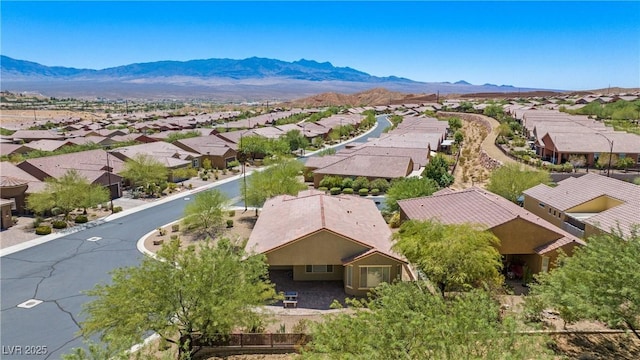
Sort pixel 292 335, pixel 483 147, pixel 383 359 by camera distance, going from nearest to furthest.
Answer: pixel 383 359
pixel 292 335
pixel 483 147

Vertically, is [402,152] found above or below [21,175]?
above

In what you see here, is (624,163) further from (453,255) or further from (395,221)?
(453,255)

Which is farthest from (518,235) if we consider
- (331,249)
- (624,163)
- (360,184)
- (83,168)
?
(83,168)

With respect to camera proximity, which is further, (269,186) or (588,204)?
(269,186)

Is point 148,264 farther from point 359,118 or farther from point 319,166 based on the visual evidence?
point 359,118

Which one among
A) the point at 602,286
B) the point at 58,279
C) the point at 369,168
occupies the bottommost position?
the point at 58,279

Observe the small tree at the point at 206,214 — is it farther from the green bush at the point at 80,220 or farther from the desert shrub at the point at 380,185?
the desert shrub at the point at 380,185

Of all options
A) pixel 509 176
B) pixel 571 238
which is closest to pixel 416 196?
pixel 509 176
